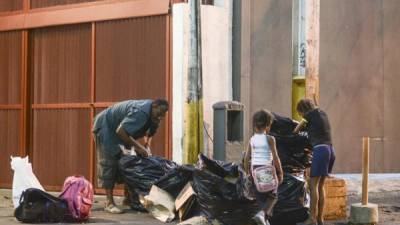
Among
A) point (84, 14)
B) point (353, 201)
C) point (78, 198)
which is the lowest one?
point (353, 201)

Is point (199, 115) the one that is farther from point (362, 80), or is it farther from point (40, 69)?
point (362, 80)

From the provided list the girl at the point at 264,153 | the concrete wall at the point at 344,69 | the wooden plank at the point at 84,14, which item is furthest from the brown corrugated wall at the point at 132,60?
the girl at the point at 264,153

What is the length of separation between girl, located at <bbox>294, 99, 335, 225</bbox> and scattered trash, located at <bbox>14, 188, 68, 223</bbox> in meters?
3.00

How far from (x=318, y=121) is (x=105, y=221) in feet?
9.34

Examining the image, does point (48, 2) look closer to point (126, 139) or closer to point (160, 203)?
point (126, 139)

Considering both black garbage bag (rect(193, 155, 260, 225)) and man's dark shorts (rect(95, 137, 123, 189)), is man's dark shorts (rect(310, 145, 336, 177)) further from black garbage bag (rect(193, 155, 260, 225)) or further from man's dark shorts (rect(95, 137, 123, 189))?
man's dark shorts (rect(95, 137, 123, 189))

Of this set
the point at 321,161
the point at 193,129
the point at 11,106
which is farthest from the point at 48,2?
the point at 321,161

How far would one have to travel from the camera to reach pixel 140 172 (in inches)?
364

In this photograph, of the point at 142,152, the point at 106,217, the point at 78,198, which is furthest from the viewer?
the point at 142,152

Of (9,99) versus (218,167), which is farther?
(9,99)

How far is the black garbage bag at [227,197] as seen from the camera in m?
8.11

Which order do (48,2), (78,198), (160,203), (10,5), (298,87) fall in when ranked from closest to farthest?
(78,198)
(160,203)
(298,87)
(48,2)
(10,5)

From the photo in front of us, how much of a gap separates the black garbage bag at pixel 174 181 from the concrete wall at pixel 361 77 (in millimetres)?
4936

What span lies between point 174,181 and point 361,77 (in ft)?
19.6
